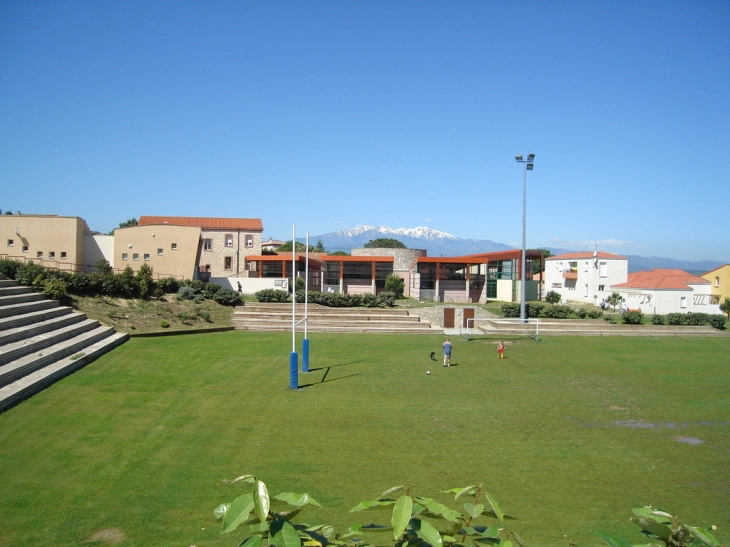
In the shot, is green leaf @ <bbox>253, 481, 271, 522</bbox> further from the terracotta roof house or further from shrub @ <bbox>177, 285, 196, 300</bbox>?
the terracotta roof house

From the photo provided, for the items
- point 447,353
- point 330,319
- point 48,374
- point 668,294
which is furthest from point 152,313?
point 668,294

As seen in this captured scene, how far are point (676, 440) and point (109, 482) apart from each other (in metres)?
12.7

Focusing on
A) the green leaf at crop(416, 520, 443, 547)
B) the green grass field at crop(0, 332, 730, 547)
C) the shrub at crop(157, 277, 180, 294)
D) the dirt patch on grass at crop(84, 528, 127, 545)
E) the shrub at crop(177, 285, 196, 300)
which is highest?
the shrub at crop(157, 277, 180, 294)

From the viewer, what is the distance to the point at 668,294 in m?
46.4

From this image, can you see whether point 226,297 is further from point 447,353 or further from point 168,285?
point 447,353

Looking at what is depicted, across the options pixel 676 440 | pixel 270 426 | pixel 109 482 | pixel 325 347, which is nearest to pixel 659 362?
pixel 676 440

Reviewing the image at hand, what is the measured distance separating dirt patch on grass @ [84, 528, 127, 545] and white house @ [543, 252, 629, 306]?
53.0m

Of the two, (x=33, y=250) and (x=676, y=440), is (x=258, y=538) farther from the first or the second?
(x=33, y=250)

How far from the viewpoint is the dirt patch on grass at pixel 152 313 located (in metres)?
28.5

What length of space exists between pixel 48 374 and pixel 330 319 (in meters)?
19.7

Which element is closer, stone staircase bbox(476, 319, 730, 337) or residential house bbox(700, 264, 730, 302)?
stone staircase bbox(476, 319, 730, 337)

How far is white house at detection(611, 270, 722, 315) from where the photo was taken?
46406mm

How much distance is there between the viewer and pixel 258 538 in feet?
6.77

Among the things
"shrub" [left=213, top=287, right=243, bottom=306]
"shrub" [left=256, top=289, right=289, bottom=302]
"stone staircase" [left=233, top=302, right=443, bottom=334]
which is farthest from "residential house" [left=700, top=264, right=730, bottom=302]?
"shrub" [left=213, top=287, right=243, bottom=306]
